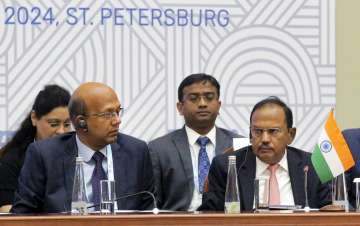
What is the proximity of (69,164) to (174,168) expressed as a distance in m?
1.19

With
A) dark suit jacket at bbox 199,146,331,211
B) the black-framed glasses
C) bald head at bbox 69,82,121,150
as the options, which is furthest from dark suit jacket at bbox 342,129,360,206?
bald head at bbox 69,82,121,150

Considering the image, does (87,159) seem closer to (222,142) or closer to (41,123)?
(41,123)

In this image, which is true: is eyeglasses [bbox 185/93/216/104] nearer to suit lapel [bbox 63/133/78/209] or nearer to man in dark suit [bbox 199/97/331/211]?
man in dark suit [bbox 199/97/331/211]

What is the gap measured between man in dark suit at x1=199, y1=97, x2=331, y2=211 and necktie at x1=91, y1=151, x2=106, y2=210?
608 millimetres

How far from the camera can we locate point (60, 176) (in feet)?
18.7

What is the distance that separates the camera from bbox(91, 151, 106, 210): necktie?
5666mm

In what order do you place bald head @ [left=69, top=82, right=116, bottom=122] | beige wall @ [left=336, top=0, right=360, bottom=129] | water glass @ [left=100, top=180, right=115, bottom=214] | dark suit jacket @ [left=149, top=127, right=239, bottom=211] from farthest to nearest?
1. beige wall @ [left=336, top=0, right=360, bottom=129]
2. dark suit jacket @ [left=149, top=127, right=239, bottom=211]
3. bald head @ [left=69, top=82, right=116, bottom=122]
4. water glass @ [left=100, top=180, right=115, bottom=214]

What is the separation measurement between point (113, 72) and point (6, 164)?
1.17 meters

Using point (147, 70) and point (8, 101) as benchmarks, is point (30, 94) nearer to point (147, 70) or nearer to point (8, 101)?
point (8, 101)

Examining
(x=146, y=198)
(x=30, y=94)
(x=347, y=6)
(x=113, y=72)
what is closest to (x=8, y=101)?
(x=30, y=94)

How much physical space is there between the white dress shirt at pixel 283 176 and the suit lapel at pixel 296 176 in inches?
1.1

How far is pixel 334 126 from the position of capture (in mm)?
5660

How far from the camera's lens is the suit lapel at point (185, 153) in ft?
22.3

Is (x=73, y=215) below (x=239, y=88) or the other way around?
below
